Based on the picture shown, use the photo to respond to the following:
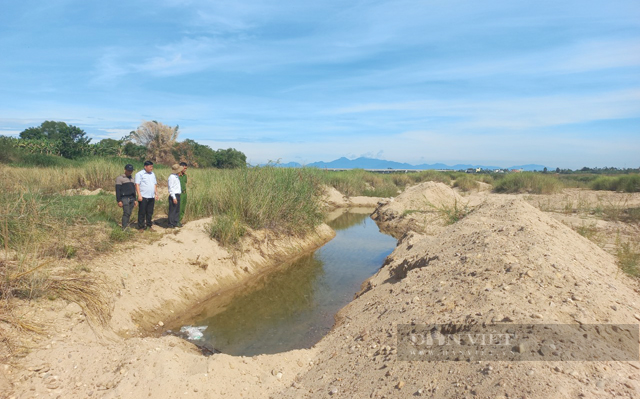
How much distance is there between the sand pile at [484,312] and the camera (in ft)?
8.95

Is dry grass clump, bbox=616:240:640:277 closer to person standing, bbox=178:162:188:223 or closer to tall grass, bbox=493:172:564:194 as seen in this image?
person standing, bbox=178:162:188:223

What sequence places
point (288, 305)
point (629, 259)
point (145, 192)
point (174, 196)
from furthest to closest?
point (174, 196)
point (145, 192)
point (288, 305)
point (629, 259)

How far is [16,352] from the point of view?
12.0ft

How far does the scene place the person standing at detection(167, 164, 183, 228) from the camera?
834cm

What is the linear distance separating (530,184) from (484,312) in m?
23.4

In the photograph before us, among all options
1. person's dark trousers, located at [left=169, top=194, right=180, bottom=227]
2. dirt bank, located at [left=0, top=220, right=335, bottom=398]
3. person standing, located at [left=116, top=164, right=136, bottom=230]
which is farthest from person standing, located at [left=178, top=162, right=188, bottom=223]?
dirt bank, located at [left=0, top=220, right=335, bottom=398]

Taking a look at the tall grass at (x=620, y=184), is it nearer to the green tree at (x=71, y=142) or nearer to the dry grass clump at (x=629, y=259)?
the dry grass clump at (x=629, y=259)

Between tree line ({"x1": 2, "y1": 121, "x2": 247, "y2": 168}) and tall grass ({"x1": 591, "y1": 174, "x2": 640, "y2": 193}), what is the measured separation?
79.0 ft

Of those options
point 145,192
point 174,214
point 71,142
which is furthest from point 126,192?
point 71,142

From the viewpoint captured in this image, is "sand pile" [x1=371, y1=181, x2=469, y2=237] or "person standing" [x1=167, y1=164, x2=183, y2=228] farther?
"sand pile" [x1=371, y1=181, x2=469, y2=237]

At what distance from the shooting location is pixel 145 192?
7.81 m

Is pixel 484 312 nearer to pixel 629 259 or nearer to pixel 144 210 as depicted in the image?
pixel 629 259

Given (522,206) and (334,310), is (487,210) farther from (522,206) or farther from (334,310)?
(334,310)

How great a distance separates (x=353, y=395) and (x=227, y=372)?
1478 millimetres
